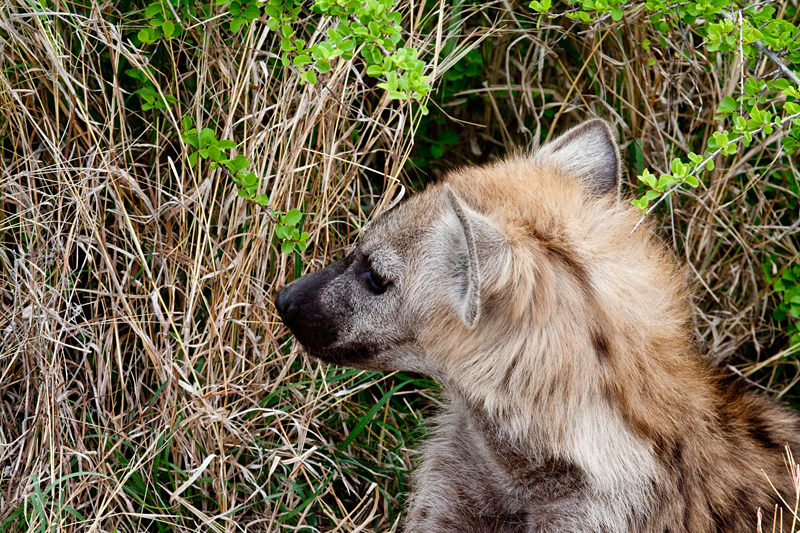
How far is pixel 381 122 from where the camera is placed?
3773 mm

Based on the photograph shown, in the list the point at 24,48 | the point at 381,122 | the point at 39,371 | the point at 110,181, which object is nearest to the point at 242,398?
the point at 39,371

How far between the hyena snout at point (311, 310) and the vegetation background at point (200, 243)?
0.88 feet

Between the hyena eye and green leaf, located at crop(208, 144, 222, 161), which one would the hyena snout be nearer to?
the hyena eye

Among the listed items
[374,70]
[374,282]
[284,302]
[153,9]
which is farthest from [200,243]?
[374,70]

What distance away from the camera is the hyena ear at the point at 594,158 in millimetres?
2887

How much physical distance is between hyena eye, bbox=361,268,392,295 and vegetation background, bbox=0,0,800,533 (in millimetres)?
423

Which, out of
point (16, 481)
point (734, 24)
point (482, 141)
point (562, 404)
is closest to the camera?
point (562, 404)

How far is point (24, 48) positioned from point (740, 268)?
316cm

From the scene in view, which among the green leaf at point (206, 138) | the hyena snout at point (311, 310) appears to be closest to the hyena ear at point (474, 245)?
the hyena snout at point (311, 310)

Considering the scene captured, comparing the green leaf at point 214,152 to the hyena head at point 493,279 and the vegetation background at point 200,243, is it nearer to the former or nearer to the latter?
the vegetation background at point 200,243

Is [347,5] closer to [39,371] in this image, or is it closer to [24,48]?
[24,48]

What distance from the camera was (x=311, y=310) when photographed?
2.78m

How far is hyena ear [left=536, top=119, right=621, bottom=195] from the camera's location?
2887mm

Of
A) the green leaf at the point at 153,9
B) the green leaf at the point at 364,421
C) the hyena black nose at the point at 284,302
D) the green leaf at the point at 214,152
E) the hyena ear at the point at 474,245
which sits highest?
the green leaf at the point at 153,9
